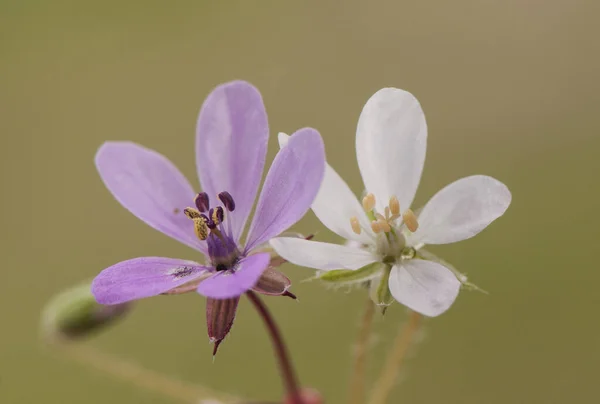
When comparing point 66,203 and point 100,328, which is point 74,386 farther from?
point 100,328

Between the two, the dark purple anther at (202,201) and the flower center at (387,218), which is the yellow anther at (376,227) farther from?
the dark purple anther at (202,201)

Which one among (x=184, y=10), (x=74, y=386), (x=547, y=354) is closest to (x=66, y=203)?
(x=74, y=386)

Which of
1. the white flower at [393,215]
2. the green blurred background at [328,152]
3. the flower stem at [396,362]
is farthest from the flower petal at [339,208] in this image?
the green blurred background at [328,152]

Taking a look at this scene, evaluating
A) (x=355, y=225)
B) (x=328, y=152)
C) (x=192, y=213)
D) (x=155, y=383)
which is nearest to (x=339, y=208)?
(x=355, y=225)

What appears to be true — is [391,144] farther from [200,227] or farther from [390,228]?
[200,227]

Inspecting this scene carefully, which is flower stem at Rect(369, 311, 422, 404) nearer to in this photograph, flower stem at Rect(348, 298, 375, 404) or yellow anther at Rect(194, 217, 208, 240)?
flower stem at Rect(348, 298, 375, 404)

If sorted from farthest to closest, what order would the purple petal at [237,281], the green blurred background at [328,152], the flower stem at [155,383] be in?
the green blurred background at [328,152] < the flower stem at [155,383] < the purple petal at [237,281]
